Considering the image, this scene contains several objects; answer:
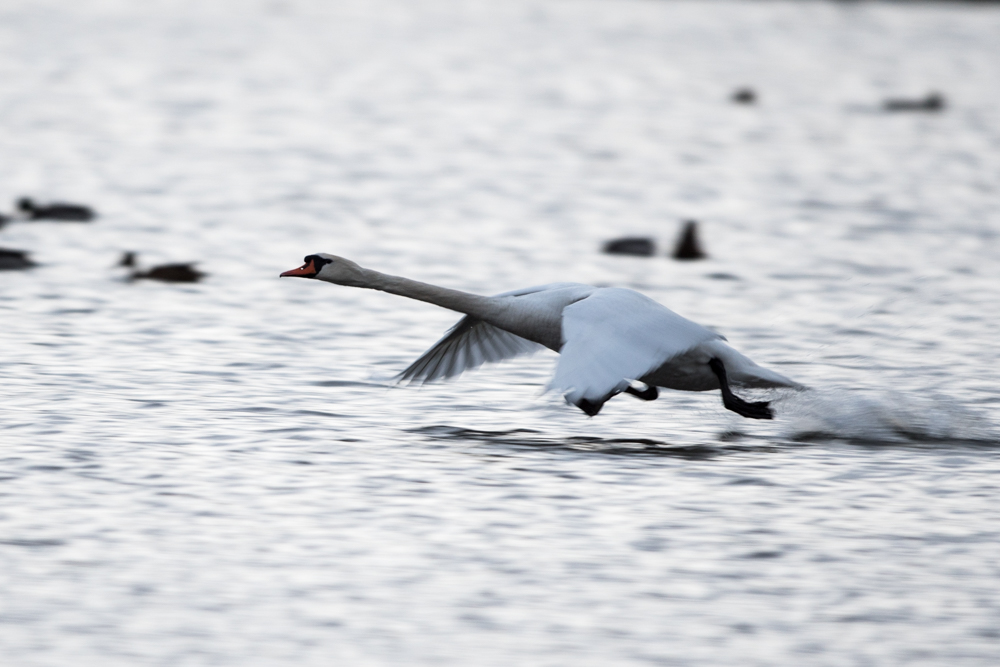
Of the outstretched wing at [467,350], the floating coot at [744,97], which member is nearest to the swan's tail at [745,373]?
the outstretched wing at [467,350]

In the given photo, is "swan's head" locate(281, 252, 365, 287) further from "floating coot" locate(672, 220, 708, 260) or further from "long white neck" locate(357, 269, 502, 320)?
"floating coot" locate(672, 220, 708, 260)

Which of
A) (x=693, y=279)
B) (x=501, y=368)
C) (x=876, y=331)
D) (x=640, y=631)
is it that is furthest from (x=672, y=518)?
(x=693, y=279)

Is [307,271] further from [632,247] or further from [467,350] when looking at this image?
[632,247]

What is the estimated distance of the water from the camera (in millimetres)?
6375

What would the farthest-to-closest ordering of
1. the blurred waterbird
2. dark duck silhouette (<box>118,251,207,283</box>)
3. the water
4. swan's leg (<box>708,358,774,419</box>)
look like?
the blurred waterbird → dark duck silhouette (<box>118,251,207,283</box>) → swan's leg (<box>708,358,774,419</box>) → the water

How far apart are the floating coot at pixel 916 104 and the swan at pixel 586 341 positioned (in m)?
24.4

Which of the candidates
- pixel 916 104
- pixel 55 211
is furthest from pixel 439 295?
pixel 916 104

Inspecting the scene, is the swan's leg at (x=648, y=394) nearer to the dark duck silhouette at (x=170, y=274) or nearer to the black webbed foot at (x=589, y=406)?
the black webbed foot at (x=589, y=406)

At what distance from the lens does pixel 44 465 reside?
326 inches

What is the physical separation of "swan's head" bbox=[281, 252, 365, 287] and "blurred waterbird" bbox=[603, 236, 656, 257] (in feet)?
23.6

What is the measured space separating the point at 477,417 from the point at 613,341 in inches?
65.1

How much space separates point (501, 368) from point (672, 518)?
12.1 feet

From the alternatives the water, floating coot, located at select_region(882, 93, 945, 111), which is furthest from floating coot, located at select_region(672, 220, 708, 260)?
floating coot, located at select_region(882, 93, 945, 111)

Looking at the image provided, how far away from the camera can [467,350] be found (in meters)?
9.77
